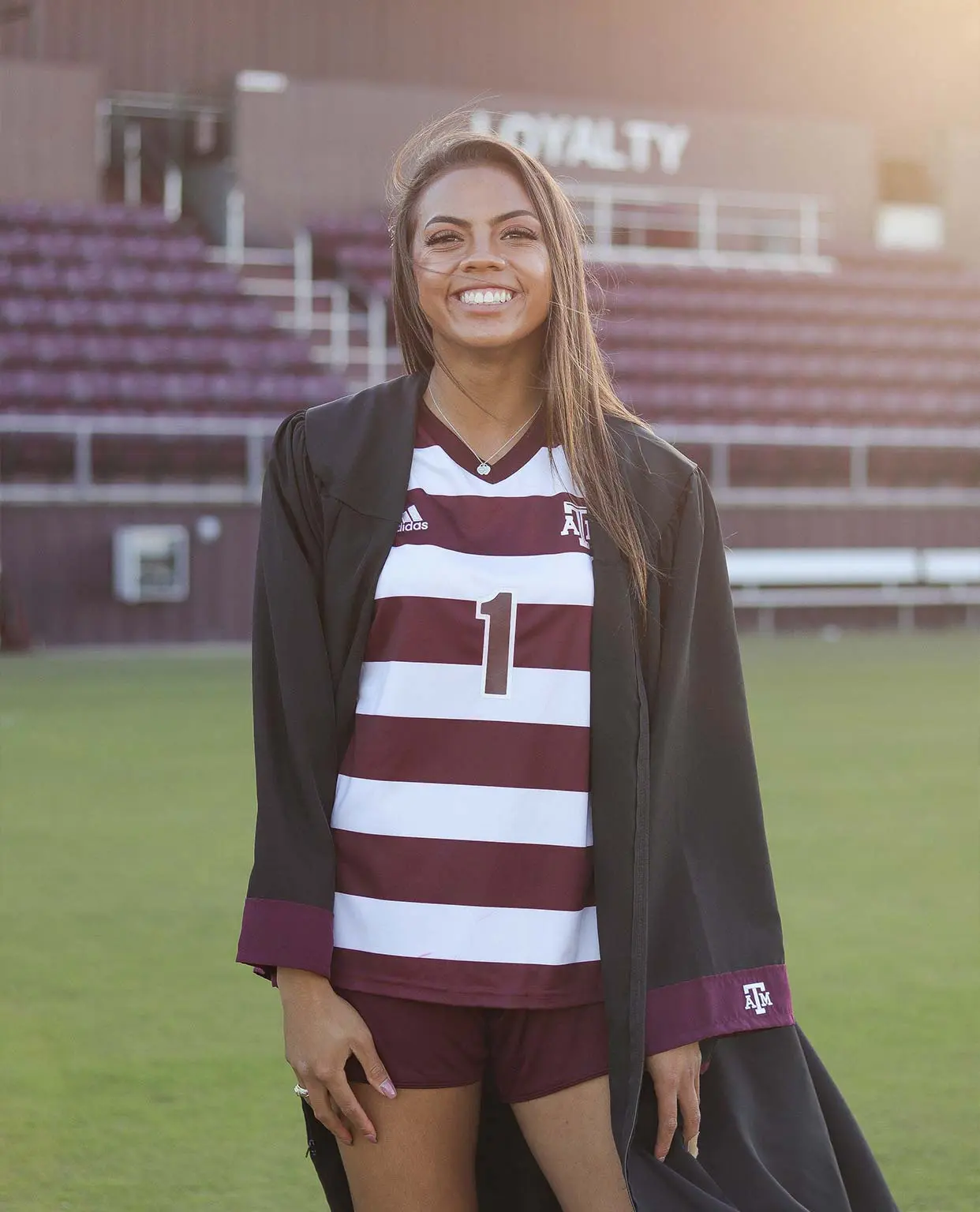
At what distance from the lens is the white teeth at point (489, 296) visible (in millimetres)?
1671

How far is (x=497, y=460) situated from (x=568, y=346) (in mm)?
132

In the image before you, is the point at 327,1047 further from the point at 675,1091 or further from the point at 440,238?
the point at 440,238

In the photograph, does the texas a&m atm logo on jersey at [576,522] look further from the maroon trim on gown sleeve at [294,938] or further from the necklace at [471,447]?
the maroon trim on gown sleeve at [294,938]

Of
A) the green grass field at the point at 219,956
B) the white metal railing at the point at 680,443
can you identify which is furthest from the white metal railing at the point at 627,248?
the green grass field at the point at 219,956

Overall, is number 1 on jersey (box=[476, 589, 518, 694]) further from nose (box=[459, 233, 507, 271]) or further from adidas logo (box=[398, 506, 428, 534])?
nose (box=[459, 233, 507, 271])

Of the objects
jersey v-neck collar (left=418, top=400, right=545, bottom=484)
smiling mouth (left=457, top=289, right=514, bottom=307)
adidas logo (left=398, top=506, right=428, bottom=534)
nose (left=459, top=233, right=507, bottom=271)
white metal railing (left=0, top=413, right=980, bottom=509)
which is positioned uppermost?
white metal railing (left=0, top=413, right=980, bottom=509)

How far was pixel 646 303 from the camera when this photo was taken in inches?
719

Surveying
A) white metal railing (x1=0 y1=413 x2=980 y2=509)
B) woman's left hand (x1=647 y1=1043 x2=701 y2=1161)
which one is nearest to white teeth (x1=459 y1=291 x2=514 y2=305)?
woman's left hand (x1=647 y1=1043 x2=701 y2=1161)

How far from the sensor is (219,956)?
13.6ft

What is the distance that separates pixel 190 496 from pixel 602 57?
9379mm

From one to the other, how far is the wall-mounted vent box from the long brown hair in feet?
37.1

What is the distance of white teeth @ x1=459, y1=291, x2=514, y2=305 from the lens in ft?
5.48

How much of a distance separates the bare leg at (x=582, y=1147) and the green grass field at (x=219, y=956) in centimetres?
121

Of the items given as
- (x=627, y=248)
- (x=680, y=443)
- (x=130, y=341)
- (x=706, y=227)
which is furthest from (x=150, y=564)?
(x=706, y=227)
